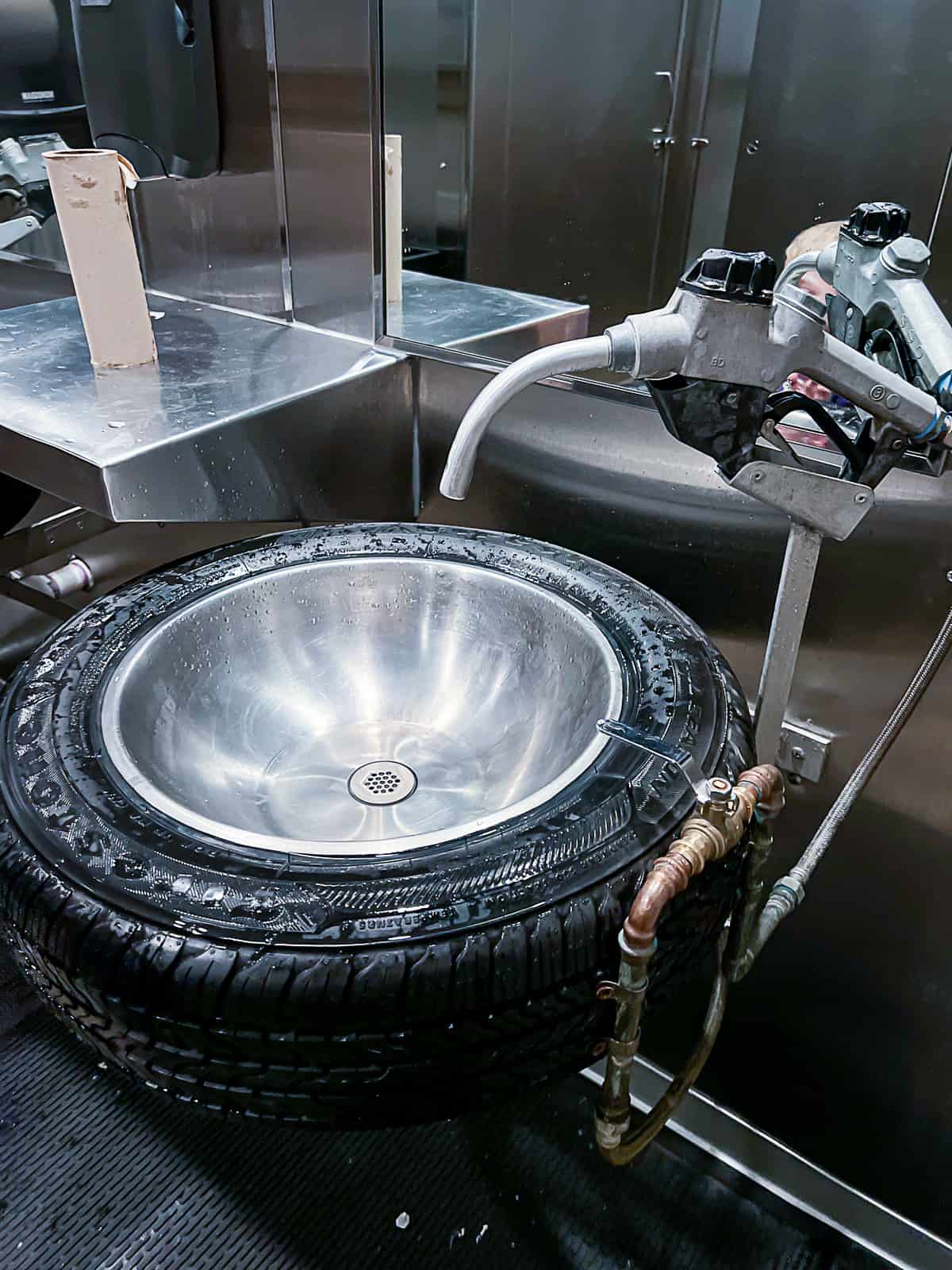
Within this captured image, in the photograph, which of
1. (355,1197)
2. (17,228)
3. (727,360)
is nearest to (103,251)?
(17,228)

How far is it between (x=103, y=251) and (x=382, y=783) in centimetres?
63

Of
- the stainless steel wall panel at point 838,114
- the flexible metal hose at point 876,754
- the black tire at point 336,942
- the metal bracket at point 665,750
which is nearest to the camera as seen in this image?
the black tire at point 336,942

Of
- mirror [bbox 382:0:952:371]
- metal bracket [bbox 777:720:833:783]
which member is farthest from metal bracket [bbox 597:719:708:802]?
mirror [bbox 382:0:952:371]

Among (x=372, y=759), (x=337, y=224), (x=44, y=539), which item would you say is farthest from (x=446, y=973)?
(x=44, y=539)

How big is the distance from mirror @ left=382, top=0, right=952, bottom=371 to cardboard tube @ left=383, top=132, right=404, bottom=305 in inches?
0.7

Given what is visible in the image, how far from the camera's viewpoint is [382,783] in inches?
32.9

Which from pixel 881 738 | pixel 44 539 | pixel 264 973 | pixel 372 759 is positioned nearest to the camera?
pixel 264 973

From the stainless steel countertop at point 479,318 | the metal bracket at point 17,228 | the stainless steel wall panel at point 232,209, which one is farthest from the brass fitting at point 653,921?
the metal bracket at point 17,228

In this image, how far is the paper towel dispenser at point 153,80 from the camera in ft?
3.71

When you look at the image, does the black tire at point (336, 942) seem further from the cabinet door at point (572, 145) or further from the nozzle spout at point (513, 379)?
the cabinet door at point (572, 145)

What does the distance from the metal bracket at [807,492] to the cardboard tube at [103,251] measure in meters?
0.72

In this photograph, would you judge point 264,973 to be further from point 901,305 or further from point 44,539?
point 44,539

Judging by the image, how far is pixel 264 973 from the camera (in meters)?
0.52

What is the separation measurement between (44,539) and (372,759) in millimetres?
920
